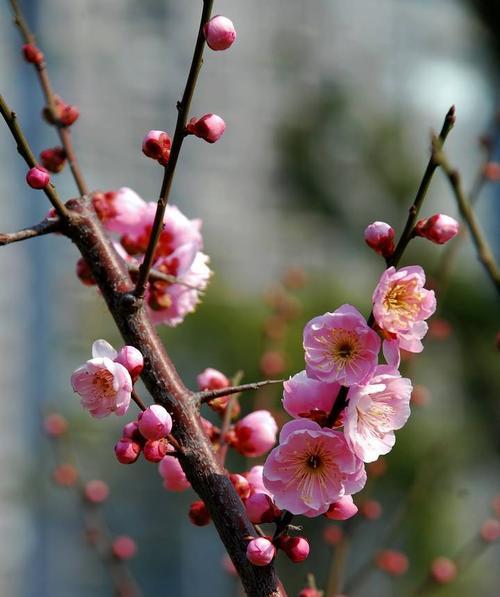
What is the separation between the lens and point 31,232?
0.66m

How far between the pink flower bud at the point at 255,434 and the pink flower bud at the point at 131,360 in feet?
0.49

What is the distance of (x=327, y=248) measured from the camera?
14.5ft

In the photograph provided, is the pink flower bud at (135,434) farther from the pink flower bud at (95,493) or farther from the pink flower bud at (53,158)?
the pink flower bud at (95,493)

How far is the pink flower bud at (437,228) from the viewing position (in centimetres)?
60

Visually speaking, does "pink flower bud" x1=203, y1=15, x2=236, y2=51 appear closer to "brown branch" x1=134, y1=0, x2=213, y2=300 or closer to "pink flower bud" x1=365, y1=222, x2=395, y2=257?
"brown branch" x1=134, y1=0, x2=213, y2=300

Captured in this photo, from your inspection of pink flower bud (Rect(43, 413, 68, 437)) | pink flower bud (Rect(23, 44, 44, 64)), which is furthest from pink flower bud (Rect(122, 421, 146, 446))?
pink flower bud (Rect(43, 413, 68, 437))

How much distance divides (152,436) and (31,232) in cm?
16

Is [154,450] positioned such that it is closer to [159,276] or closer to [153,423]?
[153,423]

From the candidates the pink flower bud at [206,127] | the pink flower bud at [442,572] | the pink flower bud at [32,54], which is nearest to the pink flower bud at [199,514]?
the pink flower bud at [206,127]

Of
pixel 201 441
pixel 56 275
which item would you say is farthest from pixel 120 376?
pixel 56 275

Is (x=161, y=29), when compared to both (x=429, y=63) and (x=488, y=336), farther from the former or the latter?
(x=488, y=336)

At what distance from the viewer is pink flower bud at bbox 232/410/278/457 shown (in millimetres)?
743

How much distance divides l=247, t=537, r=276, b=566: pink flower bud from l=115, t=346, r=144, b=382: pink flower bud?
0.40 ft

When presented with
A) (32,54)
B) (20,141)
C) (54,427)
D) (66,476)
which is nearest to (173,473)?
(20,141)
